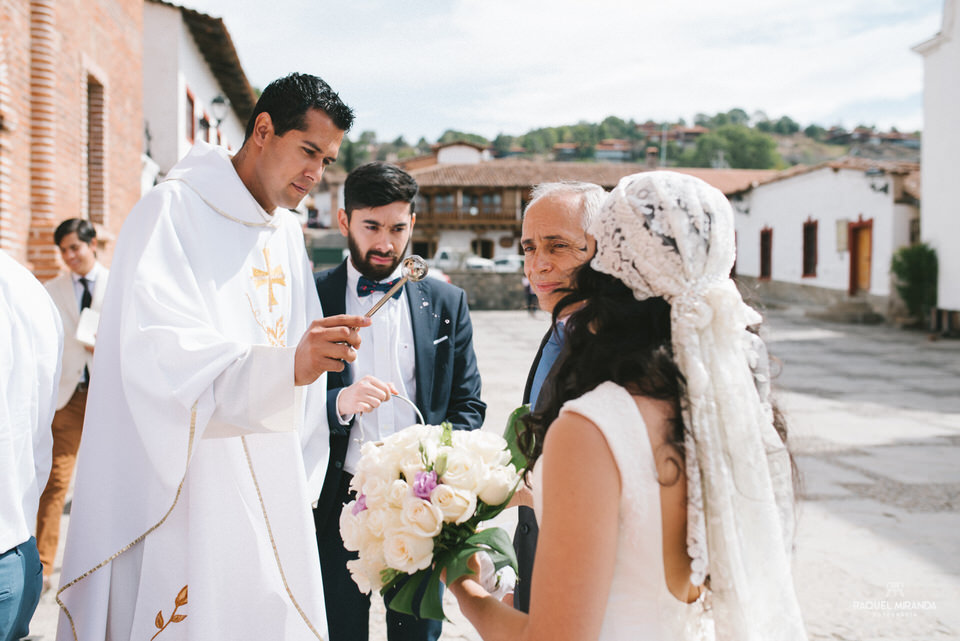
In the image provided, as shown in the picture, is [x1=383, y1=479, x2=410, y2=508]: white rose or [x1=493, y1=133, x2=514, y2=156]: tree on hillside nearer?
[x1=383, y1=479, x2=410, y2=508]: white rose

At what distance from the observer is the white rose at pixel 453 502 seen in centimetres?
139

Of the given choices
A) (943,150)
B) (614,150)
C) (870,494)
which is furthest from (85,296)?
(614,150)

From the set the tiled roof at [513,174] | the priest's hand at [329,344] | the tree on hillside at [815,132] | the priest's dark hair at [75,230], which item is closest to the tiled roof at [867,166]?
the tiled roof at [513,174]

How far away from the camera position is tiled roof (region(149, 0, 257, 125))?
14438 mm

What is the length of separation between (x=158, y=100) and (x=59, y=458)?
485 inches

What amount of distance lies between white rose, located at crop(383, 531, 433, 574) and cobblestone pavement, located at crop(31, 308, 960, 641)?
78 centimetres

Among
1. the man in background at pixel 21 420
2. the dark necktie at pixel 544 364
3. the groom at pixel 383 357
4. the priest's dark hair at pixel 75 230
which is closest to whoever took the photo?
the man in background at pixel 21 420

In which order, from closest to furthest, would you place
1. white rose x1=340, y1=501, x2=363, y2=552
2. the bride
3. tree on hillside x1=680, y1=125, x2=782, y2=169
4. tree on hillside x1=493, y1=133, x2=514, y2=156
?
1. the bride
2. white rose x1=340, y1=501, x2=363, y2=552
3. tree on hillside x1=680, y1=125, x2=782, y2=169
4. tree on hillside x1=493, y1=133, x2=514, y2=156

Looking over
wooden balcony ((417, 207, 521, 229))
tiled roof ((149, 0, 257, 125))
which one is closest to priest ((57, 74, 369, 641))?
tiled roof ((149, 0, 257, 125))

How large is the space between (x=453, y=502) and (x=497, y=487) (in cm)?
11

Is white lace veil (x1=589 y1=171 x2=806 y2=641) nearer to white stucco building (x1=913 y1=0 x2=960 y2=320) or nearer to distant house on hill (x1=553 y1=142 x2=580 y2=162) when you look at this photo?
white stucco building (x1=913 y1=0 x2=960 y2=320)

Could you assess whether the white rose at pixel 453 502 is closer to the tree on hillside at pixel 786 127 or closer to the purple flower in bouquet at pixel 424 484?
the purple flower in bouquet at pixel 424 484

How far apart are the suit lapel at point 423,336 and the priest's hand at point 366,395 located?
0.46 metres

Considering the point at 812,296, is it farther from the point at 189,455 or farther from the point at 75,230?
the point at 189,455
